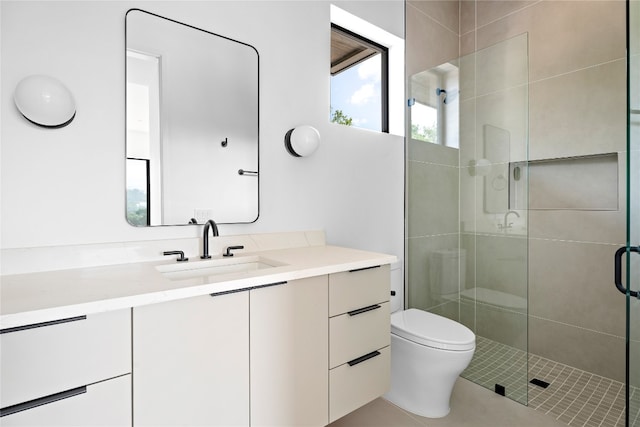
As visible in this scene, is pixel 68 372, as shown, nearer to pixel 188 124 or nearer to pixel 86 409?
pixel 86 409

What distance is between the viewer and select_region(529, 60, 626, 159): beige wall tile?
209 cm

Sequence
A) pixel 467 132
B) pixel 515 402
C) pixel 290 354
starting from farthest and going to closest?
pixel 467 132, pixel 515 402, pixel 290 354

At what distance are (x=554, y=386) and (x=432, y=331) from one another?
3.20 feet

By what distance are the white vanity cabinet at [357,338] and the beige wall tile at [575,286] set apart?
150 cm

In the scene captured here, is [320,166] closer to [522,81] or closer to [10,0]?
[522,81]

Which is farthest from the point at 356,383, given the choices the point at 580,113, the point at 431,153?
the point at 580,113

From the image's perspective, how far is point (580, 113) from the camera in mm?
2221

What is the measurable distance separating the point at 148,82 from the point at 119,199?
0.51 meters

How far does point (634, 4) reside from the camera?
111 cm

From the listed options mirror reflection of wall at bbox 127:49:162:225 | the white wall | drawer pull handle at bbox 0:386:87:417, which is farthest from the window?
drawer pull handle at bbox 0:386:87:417

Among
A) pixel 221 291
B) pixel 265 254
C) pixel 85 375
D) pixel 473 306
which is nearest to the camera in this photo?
pixel 85 375

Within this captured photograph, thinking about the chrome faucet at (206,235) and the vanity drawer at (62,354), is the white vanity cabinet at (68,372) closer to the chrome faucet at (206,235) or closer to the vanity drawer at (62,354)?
the vanity drawer at (62,354)

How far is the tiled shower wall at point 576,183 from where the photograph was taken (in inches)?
83.4

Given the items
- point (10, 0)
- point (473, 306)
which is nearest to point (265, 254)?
point (10, 0)
